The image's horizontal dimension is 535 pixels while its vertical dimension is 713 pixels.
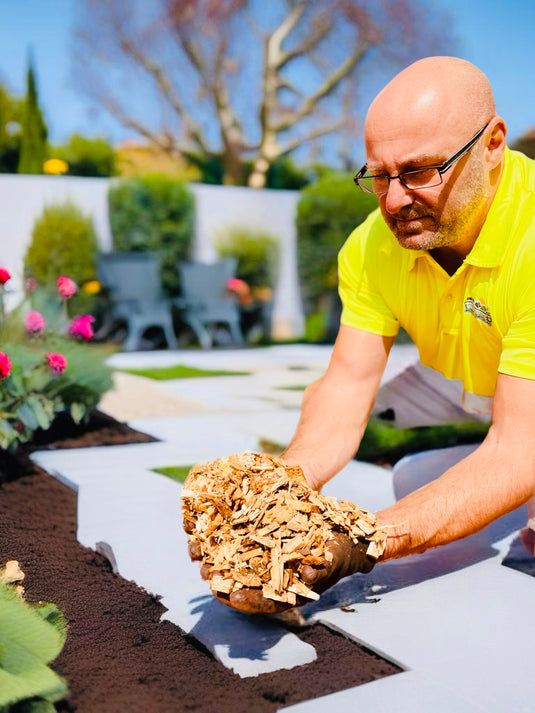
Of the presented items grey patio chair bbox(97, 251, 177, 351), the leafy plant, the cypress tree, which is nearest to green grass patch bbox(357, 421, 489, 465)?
the leafy plant

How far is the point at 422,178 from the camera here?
66.3 inches

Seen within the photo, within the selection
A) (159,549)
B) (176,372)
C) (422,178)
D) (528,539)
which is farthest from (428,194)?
(176,372)

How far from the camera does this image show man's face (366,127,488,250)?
5.44 feet

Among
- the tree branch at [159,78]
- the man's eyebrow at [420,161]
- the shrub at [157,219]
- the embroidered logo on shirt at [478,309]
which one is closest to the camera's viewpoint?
the man's eyebrow at [420,161]

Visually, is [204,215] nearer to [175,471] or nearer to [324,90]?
[175,471]

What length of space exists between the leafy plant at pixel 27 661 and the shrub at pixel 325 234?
8677 mm

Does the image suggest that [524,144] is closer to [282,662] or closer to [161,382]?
[161,382]

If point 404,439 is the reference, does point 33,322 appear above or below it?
above

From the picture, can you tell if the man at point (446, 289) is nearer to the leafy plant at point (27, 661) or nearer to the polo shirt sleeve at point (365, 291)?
the polo shirt sleeve at point (365, 291)

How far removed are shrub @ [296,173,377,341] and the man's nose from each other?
814 cm

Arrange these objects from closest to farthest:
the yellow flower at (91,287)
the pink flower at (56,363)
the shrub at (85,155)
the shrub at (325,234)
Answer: the pink flower at (56,363), the yellow flower at (91,287), the shrub at (325,234), the shrub at (85,155)

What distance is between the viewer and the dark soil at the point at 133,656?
1.32 metres

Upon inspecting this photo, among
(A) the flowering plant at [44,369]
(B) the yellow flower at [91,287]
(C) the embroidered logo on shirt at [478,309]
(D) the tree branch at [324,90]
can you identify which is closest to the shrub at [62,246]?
(B) the yellow flower at [91,287]

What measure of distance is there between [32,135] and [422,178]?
12216 mm
